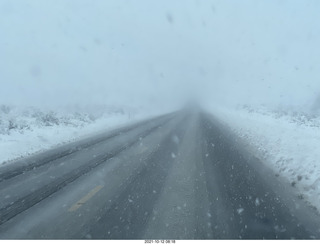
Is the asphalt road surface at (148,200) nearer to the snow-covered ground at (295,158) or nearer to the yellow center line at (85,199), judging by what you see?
the yellow center line at (85,199)

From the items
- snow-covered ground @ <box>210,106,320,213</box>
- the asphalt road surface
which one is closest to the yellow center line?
the asphalt road surface

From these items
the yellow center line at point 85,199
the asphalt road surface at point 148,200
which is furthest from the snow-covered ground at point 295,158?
the yellow center line at point 85,199

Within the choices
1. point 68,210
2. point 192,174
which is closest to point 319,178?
point 192,174

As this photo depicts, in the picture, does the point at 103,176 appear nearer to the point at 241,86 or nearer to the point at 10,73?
the point at 10,73

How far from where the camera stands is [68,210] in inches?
195

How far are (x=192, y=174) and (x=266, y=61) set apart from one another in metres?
109

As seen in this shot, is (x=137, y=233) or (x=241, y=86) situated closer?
(x=137, y=233)

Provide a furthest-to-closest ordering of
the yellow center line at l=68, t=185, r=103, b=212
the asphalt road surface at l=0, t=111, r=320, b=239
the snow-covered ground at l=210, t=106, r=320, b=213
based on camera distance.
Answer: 1. the snow-covered ground at l=210, t=106, r=320, b=213
2. the yellow center line at l=68, t=185, r=103, b=212
3. the asphalt road surface at l=0, t=111, r=320, b=239

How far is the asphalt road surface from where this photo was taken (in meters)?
4.34

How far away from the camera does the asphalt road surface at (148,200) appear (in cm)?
434

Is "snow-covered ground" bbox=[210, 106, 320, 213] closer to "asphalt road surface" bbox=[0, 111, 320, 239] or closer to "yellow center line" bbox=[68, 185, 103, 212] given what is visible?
"asphalt road surface" bbox=[0, 111, 320, 239]

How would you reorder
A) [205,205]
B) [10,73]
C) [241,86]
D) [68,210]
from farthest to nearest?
1. [241,86]
2. [10,73]
3. [205,205]
4. [68,210]

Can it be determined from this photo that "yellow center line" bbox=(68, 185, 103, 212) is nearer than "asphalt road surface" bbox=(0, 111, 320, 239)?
No

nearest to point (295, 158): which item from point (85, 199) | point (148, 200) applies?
point (148, 200)
